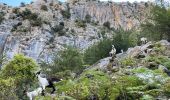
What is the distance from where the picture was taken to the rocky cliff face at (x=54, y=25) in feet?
278

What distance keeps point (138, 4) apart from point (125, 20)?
5.32 meters

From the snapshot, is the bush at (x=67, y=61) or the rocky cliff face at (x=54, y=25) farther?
the rocky cliff face at (x=54, y=25)

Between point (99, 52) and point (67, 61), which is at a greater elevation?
point (99, 52)

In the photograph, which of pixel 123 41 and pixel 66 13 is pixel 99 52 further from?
pixel 66 13

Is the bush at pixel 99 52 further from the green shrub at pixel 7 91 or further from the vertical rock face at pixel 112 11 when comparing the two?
the vertical rock face at pixel 112 11

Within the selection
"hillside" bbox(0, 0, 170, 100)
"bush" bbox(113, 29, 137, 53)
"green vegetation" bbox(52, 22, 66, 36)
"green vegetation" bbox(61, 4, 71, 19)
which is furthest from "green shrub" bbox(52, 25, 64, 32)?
"bush" bbox(113, 29, 137, 53)

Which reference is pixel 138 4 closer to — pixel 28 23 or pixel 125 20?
pixel 125 20

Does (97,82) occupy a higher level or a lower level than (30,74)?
higher

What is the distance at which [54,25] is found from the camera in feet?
303

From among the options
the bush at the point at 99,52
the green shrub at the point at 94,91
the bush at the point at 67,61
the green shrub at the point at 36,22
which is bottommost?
the bush at the point at 67,61

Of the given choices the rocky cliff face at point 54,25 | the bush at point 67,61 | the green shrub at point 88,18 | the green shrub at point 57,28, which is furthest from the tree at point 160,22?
the green shrub at point 88,18

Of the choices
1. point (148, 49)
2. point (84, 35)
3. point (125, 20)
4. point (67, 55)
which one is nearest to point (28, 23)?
point (84, 35)

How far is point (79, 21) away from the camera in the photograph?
97.6m

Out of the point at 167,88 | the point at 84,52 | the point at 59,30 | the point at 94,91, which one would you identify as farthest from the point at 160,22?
the point at 59,30
